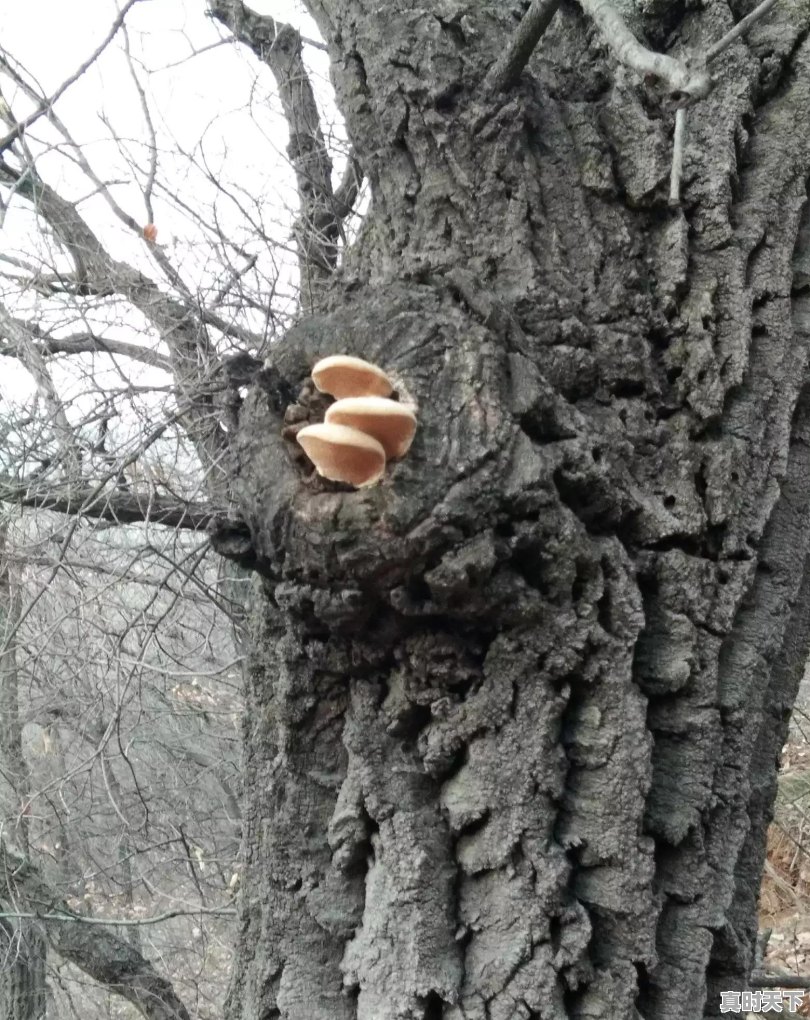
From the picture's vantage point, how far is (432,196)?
1280 mm

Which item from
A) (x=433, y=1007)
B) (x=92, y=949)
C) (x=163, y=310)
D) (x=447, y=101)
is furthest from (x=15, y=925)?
(x=447, y=101)

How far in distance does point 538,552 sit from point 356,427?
0.27 metres

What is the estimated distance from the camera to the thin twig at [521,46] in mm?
1151

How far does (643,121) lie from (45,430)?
2846 mm

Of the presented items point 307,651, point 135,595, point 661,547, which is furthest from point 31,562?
point 661,547

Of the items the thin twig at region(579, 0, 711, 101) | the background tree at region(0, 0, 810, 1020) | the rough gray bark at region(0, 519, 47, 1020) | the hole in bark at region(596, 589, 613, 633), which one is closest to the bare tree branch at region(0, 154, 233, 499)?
the rough gray bark at region(0, 519, 47, 1020)

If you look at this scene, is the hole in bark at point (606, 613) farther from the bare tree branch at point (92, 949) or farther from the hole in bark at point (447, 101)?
the bare tree branch at point (92, 949)

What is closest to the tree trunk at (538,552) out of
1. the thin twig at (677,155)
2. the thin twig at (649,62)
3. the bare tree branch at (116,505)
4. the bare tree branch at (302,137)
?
the thin twig at (677,155)

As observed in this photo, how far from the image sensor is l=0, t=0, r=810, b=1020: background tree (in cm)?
102

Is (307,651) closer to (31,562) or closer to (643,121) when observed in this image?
(643,121)

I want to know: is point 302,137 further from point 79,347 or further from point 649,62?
point 649,62

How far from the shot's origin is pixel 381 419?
965 mm

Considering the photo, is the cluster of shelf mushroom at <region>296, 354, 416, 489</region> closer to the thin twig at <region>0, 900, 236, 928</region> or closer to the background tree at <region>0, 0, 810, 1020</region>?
the background tree at <region>0, 0, 810, 1020</region>

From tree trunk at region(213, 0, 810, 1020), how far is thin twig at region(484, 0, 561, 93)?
27 millimetres
